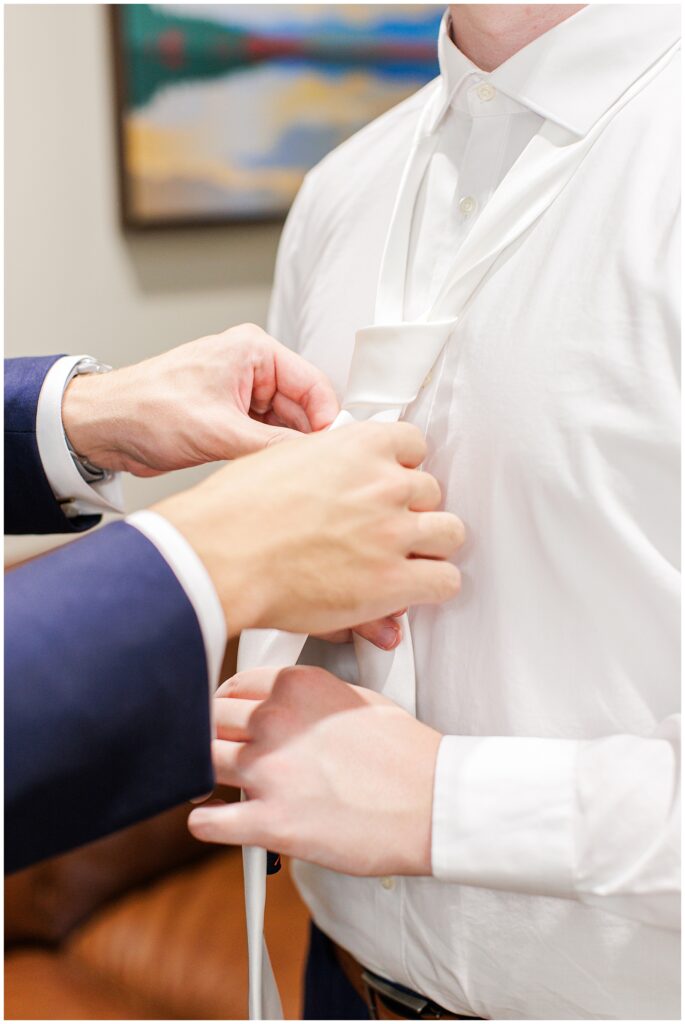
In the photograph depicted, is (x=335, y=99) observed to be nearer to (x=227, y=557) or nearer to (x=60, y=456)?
(x=60, y=456)

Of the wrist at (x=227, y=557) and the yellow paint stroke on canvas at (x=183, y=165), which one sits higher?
the yellow paint stroke on canvas at (x=183, y=165)

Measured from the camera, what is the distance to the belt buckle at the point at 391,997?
100 cm

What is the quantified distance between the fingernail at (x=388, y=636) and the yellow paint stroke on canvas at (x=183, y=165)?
5.71ft

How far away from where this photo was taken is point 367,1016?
1130mm

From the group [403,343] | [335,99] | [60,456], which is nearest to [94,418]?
[60,456]

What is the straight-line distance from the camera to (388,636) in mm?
910

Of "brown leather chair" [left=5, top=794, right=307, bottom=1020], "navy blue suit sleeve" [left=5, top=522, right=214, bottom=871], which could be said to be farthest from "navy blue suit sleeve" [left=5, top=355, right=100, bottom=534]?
"brown leather chair" [left=5, top=794, right=307, bottom=1020]

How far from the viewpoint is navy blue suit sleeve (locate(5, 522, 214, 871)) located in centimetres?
69

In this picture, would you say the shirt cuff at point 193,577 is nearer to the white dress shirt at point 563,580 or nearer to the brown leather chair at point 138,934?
the white dress shirt at point 563,580

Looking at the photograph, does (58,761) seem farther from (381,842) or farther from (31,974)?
(31,974)

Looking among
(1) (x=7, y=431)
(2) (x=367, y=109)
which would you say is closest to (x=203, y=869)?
(1) (x=7, y=431)

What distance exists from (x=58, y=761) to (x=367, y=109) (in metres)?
2.39

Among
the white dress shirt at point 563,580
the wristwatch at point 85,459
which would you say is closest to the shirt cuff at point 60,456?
the wristwatch at point 85,459

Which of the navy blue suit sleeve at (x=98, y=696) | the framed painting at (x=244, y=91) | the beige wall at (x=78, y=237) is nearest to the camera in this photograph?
the navy blue suit sleeve at (x=98, y=696)
